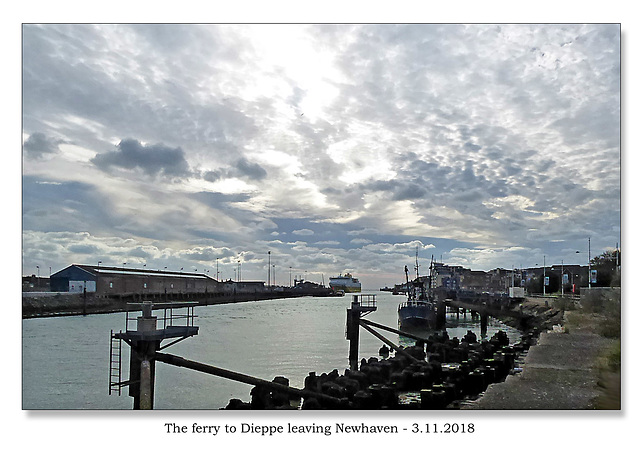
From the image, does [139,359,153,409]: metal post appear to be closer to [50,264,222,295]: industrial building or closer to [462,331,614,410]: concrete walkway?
[462,331,614,410]: concrete walkway

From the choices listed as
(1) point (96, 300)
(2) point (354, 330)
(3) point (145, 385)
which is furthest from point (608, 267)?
(1) point (96, 300)

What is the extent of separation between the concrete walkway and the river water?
500 cm

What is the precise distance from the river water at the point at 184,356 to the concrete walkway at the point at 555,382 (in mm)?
5001

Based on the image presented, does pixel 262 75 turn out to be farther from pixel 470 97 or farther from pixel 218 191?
pixel 470 97

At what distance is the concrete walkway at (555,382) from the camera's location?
6594 mm

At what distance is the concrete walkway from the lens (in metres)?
6.59

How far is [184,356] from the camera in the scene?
621 inches

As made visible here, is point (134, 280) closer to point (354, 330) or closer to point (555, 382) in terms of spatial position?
point (354, 330)

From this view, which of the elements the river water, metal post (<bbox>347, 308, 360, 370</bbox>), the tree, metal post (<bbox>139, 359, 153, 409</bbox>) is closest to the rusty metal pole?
metal post (<bbox>347, 308, 360, 370</bbox>)

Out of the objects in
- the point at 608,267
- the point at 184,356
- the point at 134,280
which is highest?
the point at 608,267

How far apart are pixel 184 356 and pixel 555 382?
11.4 meters

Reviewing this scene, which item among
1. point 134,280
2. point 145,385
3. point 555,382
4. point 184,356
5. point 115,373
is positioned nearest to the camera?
point 145,385

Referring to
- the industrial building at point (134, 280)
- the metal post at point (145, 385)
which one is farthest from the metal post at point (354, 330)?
the metal post at point (145, 385)
